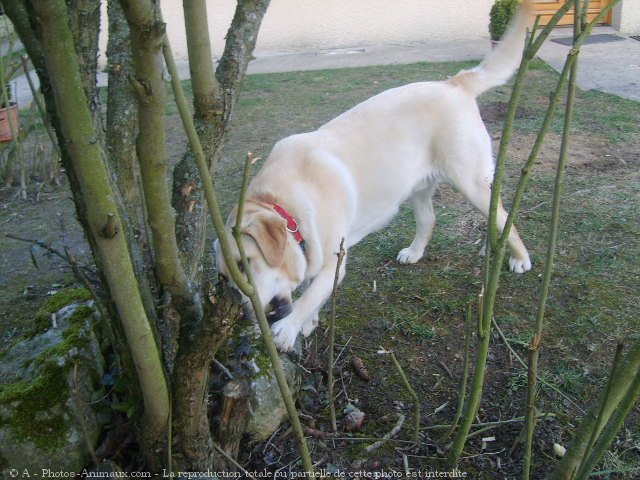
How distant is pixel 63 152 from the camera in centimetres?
167

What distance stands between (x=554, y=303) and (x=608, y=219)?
1132 mm

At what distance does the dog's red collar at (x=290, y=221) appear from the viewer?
2.81 metres

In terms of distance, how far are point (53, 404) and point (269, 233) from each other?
104 cm

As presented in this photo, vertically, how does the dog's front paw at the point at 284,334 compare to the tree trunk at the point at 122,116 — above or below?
below

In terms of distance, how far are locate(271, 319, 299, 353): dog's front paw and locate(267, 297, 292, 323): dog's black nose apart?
0.12m

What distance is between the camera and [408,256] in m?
3.81

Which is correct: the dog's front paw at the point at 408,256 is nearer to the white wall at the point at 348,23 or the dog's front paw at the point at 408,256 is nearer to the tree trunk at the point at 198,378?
the tree trunk at the point at 198,378

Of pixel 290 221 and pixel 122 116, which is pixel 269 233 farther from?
pixel 122 116

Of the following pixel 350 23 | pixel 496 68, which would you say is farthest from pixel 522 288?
pixel 350 23

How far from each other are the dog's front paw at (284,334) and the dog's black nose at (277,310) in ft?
0.41

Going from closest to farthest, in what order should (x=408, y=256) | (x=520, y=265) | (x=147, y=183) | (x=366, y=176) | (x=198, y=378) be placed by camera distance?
(x=147, y=183) → (x=198, y=378) → (x=366, y=176) → (x=520, y=265) → (x=408, y=256)

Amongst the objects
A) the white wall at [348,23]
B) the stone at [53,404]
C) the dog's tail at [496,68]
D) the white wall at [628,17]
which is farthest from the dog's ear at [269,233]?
the white wall at [628,17]

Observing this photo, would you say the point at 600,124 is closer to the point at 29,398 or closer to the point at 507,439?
the point at 507,439

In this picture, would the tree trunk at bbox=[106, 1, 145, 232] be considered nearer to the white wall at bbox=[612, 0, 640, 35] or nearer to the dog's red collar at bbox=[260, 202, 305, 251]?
the dog's red collar at bbox=[260, 202, 305, 251]
